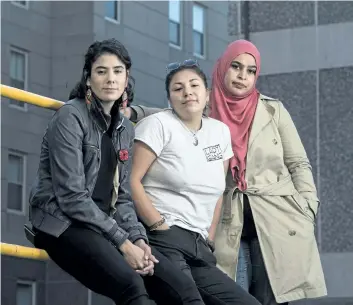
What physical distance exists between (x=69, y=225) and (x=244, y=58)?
141cm

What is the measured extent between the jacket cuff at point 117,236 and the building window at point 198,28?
25.3 meters

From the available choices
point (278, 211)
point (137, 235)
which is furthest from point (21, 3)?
point (137, 235)

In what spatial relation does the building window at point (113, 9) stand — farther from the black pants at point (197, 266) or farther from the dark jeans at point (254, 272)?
the black pants at point (197, 266)

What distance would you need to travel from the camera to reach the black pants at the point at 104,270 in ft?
15.2

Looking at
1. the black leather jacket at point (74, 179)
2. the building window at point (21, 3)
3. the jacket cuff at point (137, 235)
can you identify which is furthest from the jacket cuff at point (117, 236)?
the building window at point (21, 3)

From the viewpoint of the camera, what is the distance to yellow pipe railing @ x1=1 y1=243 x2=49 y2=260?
5223mm

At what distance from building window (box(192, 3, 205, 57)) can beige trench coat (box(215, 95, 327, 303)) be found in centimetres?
2424

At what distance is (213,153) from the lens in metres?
5.33

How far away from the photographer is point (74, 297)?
6273mm

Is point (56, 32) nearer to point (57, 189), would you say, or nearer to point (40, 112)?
point (40, 112)

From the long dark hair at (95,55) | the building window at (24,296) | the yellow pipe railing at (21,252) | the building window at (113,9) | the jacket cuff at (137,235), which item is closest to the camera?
the jacket cuff at (137,235)

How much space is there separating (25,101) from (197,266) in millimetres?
1039

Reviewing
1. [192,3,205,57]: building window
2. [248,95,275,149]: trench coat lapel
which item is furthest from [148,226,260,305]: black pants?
[192,3,205,57]: building window

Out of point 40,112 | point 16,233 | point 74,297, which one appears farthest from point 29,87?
point 74,297
